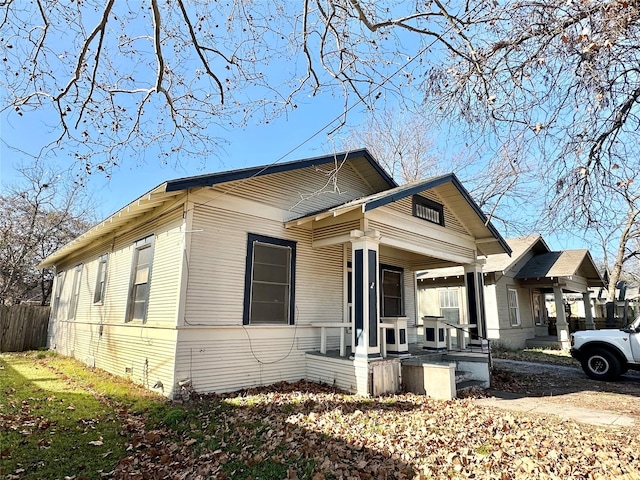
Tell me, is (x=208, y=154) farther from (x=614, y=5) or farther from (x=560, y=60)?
(x=614, y=5)

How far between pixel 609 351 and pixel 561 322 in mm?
8672

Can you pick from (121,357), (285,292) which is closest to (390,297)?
(285,292)

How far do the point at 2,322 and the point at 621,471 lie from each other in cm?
1912

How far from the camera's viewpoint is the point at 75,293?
13.1 m

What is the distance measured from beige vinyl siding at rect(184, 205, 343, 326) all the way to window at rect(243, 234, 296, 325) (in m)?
0.15

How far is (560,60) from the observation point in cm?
478

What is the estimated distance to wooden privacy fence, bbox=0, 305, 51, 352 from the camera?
14.9m

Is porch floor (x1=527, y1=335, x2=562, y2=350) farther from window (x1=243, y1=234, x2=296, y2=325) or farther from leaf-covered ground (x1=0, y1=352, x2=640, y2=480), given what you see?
window (x1=243, y1=234, x2=296, y2=325)

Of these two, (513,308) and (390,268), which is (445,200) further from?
(513,308)

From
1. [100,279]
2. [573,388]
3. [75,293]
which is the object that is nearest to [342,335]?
[573,388]

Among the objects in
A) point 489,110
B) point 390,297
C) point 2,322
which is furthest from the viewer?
point 2,322

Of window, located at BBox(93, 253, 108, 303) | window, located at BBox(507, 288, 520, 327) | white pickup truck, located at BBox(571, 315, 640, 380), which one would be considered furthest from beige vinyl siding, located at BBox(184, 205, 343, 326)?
window, located at BBox(507, 288, 520, 327)

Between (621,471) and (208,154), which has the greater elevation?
(208,154)

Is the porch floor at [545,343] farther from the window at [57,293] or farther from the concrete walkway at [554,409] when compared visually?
the window at [57,293]
